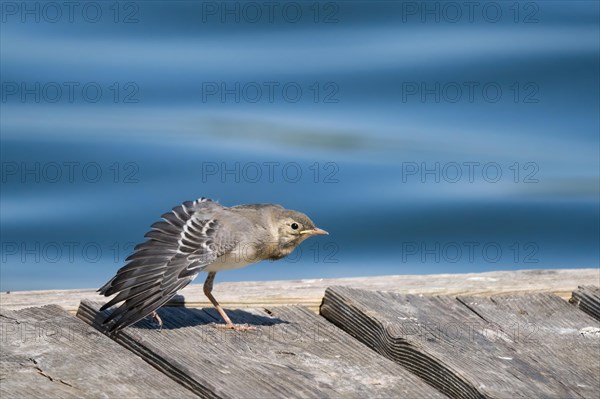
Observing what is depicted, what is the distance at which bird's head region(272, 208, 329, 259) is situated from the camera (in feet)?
23.8

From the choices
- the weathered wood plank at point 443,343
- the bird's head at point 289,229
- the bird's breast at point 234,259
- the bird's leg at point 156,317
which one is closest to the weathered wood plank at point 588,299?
the weathered wood plank at point 443,343

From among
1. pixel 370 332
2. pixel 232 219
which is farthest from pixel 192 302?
pixel 370 332

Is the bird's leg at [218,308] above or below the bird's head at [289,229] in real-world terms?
below

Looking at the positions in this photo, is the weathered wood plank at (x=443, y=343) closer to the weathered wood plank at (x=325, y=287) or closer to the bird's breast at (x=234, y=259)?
the weathered wood plank at (x=325, y=287)

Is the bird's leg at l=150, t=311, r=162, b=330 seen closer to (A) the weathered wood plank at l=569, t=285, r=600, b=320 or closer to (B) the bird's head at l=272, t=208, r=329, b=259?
(B) the bird's head at l=272, t=208, r=329, b=259

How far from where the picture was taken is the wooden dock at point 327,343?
530cm

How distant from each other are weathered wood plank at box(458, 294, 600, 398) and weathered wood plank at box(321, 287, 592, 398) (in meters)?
0.05

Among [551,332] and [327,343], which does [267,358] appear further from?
[551,332]

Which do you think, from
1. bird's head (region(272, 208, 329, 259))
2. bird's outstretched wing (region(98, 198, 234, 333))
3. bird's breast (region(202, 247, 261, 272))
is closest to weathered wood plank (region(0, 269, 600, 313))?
bird's breast (region(202, 247, 261, 272))

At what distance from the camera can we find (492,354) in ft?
19.1

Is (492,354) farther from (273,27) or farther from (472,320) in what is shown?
(273,27)

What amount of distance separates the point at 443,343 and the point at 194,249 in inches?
60.1

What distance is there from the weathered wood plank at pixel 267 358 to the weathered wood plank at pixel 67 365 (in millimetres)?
89

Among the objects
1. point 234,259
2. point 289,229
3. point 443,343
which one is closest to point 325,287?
point 234,259
